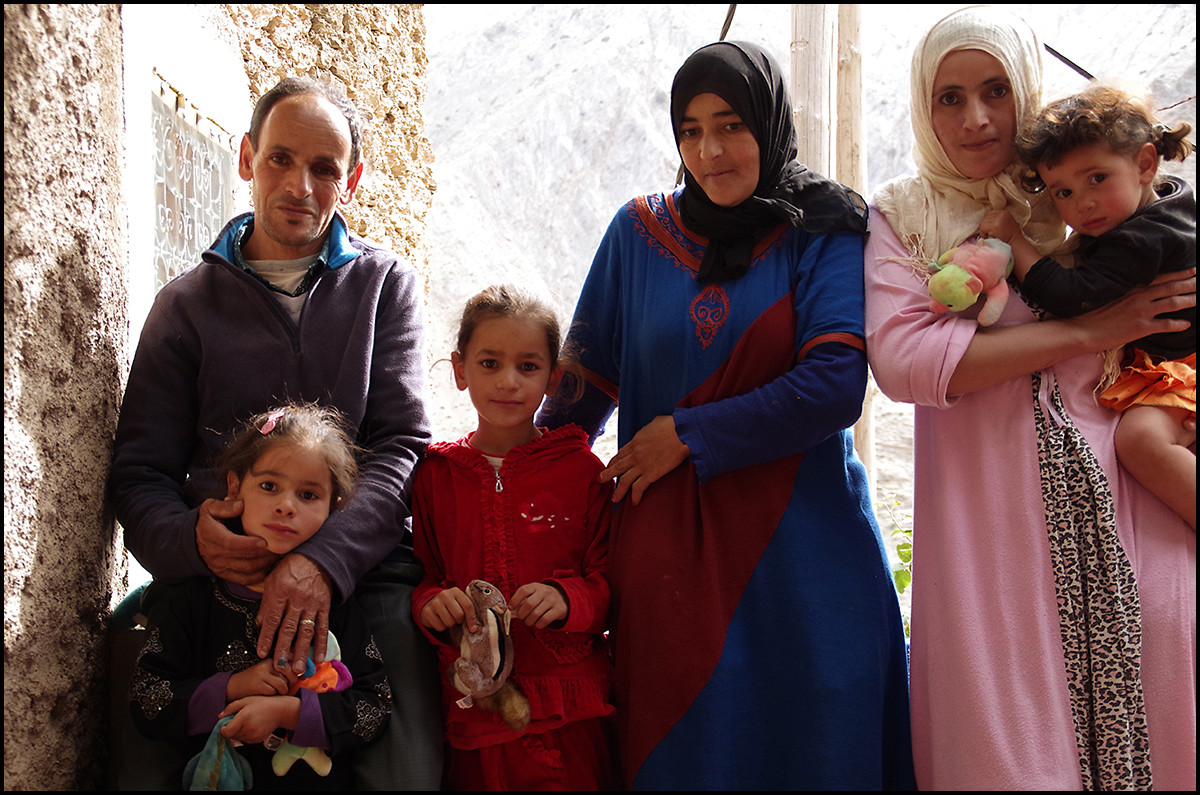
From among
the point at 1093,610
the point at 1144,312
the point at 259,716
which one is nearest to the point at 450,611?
the point at 259,716

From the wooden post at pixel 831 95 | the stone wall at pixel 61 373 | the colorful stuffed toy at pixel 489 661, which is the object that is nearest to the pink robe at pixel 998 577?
the colorful stuffed toy at pixel 489 661

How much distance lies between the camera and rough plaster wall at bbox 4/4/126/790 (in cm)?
164

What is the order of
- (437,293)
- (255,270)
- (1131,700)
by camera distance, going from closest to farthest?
(1131,700), (255,270), (437,293)

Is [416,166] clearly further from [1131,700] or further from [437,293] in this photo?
[437,293]

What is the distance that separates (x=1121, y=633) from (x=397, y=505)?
58.7 inches

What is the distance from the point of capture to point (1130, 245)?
186 centimetres

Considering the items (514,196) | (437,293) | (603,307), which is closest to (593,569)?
(603,307)

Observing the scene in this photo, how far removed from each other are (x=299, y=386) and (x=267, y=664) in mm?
615

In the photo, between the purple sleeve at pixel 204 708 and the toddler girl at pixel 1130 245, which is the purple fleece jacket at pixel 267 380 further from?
the toddler girl at pixel 1130 245

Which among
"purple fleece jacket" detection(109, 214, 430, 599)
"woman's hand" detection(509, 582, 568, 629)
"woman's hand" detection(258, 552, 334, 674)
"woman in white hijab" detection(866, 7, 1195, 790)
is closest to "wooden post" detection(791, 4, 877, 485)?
"woman in white hijab" detection(866, 7, 1195, 790)

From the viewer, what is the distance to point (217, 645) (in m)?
1.88

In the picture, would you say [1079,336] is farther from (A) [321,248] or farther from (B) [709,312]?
(A) [321,248]

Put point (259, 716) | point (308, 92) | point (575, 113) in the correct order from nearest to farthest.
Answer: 1. point (259, 716)
2. point (308, 92)
3. point (575, 113)

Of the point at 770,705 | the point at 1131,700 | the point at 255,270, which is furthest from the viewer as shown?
the point at 255,270
